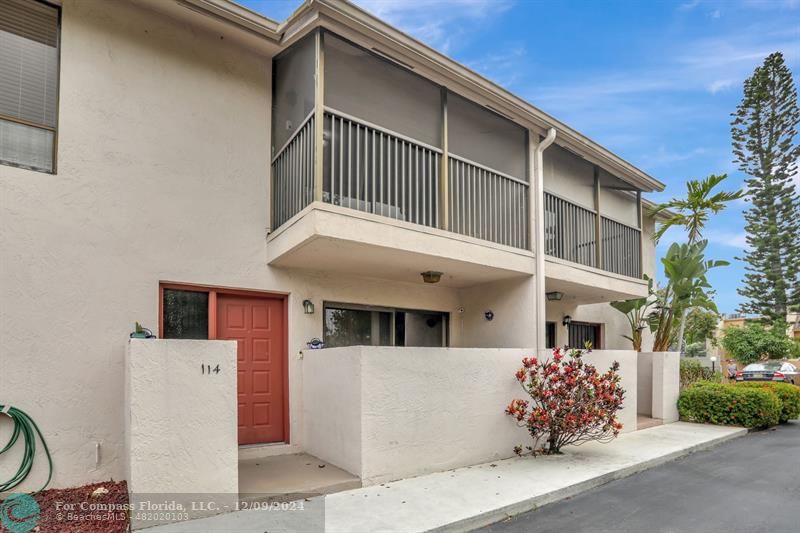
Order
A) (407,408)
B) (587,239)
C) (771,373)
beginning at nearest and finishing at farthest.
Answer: (407,408)
(587,239)
(771,373)

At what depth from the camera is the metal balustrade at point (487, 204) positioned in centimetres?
778

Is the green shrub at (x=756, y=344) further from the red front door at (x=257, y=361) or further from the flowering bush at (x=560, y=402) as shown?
the red front door at (x=257, y=361)

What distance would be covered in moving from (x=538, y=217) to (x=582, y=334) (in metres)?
5.25

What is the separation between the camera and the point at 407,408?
20.4 feet

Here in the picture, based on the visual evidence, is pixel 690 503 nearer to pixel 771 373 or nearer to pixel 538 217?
pixel 538 217

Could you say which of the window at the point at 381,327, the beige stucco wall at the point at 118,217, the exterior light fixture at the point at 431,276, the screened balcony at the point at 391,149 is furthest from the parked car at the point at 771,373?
the beige stucco wall at the point at 118,217

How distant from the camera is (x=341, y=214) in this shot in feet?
20.0

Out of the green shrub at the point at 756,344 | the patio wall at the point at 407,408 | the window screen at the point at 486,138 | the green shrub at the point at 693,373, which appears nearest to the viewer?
the patio wall at the point at 407,408

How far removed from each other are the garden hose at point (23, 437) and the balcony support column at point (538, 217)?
6931mm

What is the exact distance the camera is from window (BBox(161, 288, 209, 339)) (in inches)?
257

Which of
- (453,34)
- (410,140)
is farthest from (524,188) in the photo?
(453,34)

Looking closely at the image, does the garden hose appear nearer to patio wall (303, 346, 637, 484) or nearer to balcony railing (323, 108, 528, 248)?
patio wall (303, 346, 637, 484)

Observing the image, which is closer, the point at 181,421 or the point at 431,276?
the point at 181,421

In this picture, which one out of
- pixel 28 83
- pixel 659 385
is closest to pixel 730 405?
pixel 659 385
